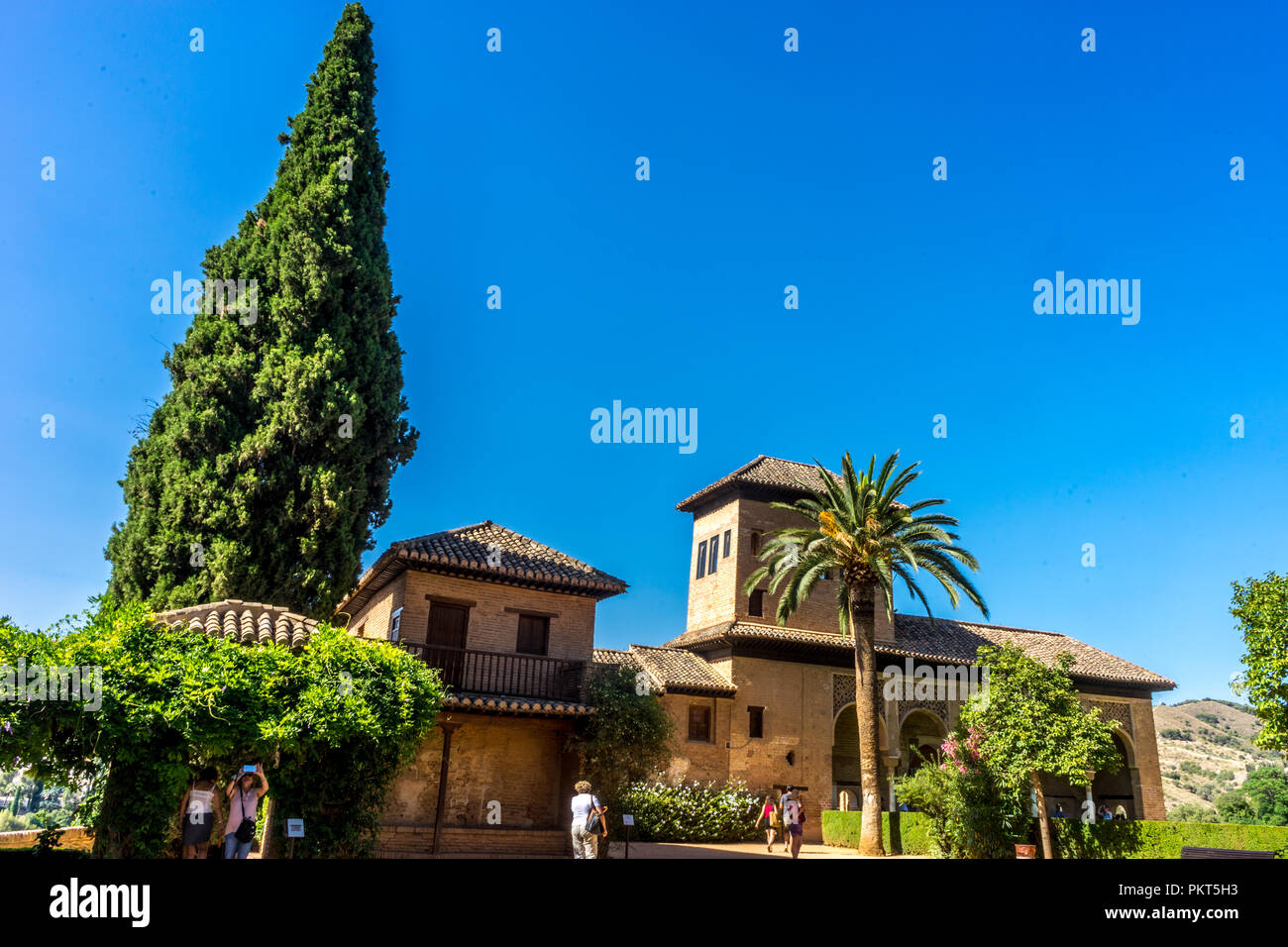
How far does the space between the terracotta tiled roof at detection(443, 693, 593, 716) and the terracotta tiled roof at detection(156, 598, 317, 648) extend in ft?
14.6

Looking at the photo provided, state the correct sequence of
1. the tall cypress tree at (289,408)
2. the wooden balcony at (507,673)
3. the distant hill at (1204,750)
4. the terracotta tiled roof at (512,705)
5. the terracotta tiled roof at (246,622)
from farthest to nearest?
the distant hill at (1204,750) < the wooden balcony at (507,673) < the terracotta tiled roof at (512,705) < the tall cypress tree at (289,408) < the terracotta tiled roof at (246,622)

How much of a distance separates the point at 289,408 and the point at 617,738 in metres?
10.5

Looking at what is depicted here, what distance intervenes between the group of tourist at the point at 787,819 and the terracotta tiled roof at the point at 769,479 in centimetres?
1056

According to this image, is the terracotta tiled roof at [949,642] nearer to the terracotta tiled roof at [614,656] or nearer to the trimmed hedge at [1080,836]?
the terracotta tiled roof at [614,656]

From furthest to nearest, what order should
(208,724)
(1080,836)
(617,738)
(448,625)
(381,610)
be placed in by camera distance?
(381,610) → (1080,836) → (448,625) → (617,738) → (208,724)

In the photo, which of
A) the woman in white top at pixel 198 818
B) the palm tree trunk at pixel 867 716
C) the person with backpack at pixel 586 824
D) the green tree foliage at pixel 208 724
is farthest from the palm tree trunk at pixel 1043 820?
the woman in white top at pixel 198 818

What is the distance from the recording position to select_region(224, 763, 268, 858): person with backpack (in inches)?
423

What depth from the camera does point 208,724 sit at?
11.2 m

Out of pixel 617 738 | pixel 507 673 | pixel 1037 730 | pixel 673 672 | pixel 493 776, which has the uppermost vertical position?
pixel 673 672

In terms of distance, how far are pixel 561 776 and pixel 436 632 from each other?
4.67 meters

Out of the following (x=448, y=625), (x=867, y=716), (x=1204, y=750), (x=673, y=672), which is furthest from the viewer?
(x=1204, y=750)

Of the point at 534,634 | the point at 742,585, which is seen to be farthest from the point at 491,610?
the point at 742,585

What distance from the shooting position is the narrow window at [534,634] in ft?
70.1

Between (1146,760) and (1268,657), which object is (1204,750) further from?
(1268,657)
